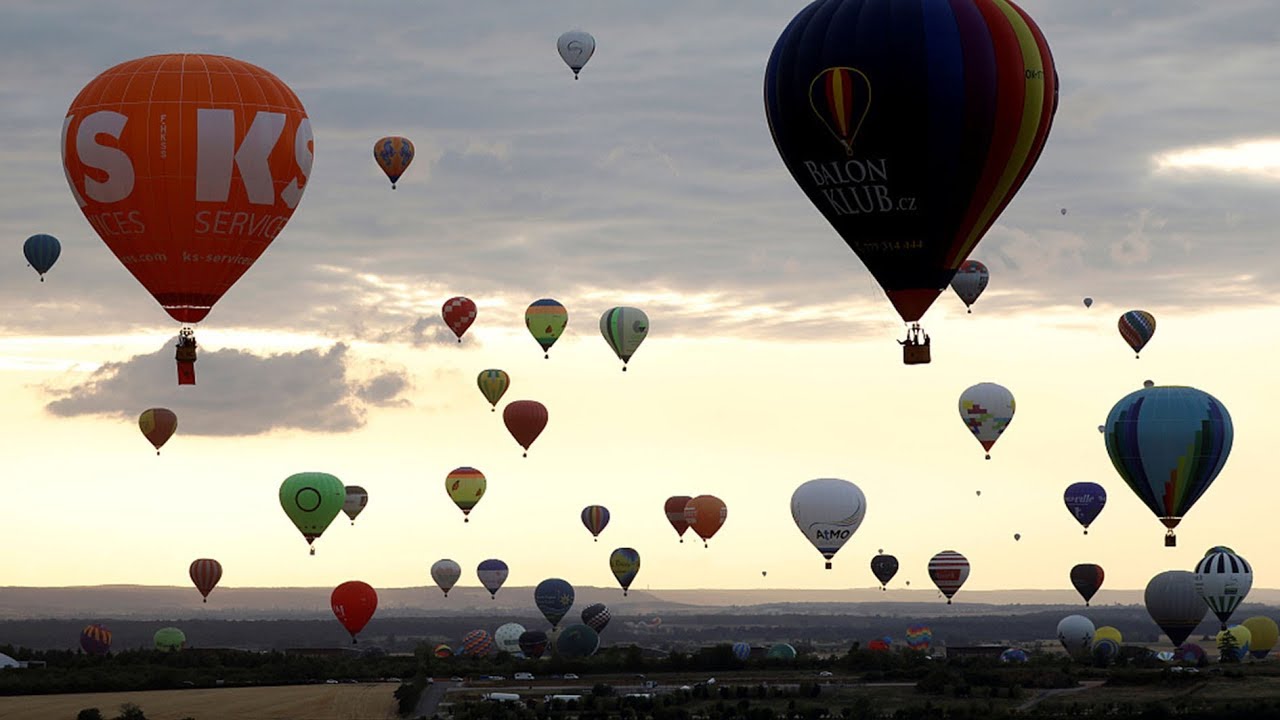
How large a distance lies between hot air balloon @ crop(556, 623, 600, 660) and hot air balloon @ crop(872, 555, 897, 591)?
22.0 metres

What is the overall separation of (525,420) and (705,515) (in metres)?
21.6

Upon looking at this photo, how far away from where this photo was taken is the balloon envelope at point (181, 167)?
189ft

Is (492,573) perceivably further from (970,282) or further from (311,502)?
(970,282)

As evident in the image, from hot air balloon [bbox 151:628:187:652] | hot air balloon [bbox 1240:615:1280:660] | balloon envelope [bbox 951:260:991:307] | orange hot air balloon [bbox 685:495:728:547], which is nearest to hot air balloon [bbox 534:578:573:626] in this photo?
orange hot air balloon [bbox 685:495:728:547]

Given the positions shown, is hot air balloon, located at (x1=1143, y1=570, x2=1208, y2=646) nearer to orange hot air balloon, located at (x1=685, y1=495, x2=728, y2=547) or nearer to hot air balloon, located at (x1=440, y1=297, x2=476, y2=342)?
orange hot air balloon, located at (x1=685, y1=495, x2=728, y2=547)

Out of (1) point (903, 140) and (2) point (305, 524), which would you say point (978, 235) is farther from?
(2) point (305, 524)

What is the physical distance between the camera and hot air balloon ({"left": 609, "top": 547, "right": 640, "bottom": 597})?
5438 inches

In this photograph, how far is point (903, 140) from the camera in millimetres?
51969

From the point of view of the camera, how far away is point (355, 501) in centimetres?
12238

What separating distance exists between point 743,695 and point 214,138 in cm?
3803

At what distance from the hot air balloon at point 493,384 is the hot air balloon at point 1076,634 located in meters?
44.1

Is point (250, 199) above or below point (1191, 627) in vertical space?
above

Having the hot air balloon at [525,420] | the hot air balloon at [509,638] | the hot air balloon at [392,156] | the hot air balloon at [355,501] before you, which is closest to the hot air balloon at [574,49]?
the hot air balloon at [392,156]

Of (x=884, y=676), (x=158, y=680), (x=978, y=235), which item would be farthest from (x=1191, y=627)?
(x=978, y=235)
